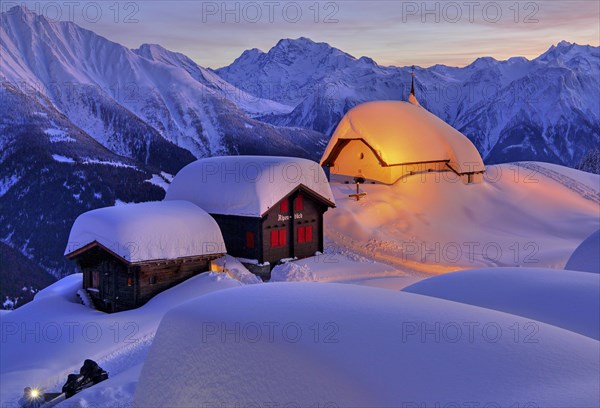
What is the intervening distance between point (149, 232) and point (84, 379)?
359 inches

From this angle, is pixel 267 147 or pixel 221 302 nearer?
pixel 221 302

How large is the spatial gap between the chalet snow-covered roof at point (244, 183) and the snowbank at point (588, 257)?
1295 cm

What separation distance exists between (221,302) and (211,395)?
5.32ft

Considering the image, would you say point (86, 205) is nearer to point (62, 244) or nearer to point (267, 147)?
point (62, 244)

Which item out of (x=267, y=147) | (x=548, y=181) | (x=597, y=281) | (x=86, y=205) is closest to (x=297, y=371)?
(x=597, y=281)

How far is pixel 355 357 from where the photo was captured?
6859 mm

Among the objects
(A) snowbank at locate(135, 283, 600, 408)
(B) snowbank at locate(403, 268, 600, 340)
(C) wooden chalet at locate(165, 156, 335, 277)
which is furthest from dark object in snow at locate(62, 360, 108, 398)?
(C) wooden chalet at locate(165, 156, 335, 277)

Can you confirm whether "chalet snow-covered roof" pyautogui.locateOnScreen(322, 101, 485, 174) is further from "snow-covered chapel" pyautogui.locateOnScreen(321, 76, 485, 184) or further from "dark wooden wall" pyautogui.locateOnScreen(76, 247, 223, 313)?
"dark wooden wall" pyautogui.locateOnScreen(76, 247, 223, 313)

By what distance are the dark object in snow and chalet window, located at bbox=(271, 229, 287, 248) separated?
13.1 m

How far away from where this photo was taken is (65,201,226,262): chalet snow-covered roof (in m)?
23.5

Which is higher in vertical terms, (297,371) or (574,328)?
(297,371)

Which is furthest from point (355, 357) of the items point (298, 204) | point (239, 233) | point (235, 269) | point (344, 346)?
point (298, 204)

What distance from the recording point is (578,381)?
21.1ft

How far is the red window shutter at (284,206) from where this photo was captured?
94.8 feet
